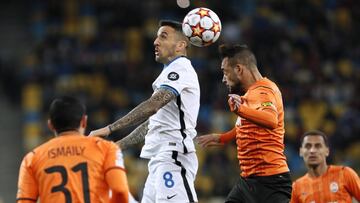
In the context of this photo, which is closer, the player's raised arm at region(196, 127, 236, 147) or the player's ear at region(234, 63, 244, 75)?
the player's ear at region(234, 63, 244, 75)

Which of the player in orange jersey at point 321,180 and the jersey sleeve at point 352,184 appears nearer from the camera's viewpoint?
the jersey sleeve at point 352,184

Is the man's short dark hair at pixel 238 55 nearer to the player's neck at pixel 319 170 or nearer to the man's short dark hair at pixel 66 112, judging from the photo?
the player's neck at pixel 319 170

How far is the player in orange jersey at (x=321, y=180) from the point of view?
9.06 metres

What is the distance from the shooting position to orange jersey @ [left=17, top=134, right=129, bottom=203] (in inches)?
230

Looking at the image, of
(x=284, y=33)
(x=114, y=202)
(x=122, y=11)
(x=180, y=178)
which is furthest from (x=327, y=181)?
(x=122, y=11)

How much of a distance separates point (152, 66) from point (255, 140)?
12.2 m

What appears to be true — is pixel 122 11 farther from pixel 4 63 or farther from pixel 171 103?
pixel 171 103

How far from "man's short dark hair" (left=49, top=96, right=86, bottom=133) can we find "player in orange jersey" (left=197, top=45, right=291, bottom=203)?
79.6 inches

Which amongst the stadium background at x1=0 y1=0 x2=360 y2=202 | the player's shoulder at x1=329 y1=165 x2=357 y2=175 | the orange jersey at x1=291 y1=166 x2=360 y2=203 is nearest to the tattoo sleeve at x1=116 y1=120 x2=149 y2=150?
the orange jersey at x1=291 y1=166 x2=360 y2=203

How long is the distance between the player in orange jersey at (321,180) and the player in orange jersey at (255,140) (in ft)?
4.38

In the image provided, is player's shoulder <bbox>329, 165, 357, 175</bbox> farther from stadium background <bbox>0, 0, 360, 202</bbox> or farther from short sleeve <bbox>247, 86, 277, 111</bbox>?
stadium background <bbox>0, 0, 360, 202</bbox>

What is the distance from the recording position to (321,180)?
929 centimetres

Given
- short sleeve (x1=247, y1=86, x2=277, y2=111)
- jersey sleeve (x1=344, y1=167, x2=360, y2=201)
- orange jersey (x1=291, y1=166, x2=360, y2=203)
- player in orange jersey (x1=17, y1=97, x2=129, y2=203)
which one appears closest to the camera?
player in orange jersey (x1=17, y1=97, x2=129, y2=203)

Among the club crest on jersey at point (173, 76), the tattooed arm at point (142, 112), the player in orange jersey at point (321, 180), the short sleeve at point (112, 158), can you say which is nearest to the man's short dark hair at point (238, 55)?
the club crest on jersey at point (173, 76)
